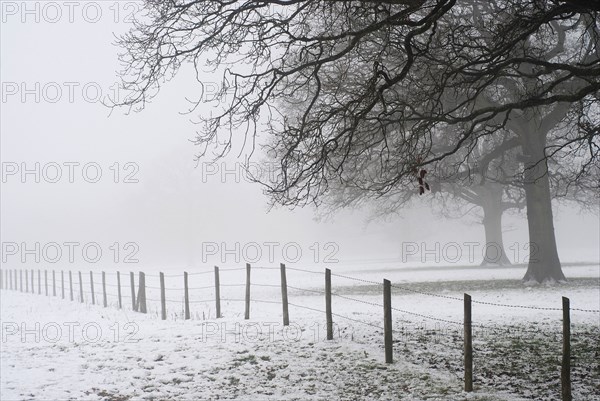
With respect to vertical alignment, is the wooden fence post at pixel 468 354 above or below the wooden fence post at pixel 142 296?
above

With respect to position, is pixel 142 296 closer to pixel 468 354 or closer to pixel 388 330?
pixel 388 330

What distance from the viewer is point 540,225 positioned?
21.0 meters

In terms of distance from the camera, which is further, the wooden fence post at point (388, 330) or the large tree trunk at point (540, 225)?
the large tree trunk at point (540, 225)

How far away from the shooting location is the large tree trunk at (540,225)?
814 inches

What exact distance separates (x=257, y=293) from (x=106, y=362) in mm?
14377

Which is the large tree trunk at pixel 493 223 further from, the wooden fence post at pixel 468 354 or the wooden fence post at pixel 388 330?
the wooden fence post at pixel 468 354

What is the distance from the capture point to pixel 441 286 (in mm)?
22188

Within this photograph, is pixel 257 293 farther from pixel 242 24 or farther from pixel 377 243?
pixel 377 243

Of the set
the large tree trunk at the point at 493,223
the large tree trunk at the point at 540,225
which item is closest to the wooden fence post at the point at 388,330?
the large tree trunk at the point at 540,225

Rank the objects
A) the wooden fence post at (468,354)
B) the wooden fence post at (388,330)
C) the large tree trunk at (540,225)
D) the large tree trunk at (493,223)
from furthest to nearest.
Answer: the large tree trunk at (493,223) → the large tree trunk at (540,225) → the wooden fence post at (388,330) → the wooden fence post at (468,354)

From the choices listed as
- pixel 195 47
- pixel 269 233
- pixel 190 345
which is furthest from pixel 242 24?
pixel 269 233

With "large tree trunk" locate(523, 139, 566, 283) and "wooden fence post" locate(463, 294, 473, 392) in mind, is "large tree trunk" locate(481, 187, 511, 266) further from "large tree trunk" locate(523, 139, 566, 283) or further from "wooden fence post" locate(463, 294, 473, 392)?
"wooden fence post" locate(463, 294, 473, 392)

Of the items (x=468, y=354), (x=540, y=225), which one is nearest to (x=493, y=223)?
(x=540, y=225)

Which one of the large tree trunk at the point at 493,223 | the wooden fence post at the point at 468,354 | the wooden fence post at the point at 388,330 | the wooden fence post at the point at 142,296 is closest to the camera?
the wooden fence post at the point at 468,354
